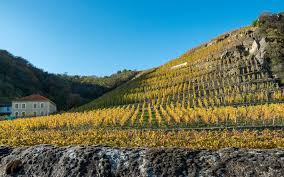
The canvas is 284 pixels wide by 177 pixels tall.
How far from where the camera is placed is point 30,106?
64.9 metres

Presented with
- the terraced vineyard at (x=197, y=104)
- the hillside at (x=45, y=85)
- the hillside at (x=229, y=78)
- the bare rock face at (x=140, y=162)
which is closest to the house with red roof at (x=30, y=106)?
the hillside at (x=229, y=78)

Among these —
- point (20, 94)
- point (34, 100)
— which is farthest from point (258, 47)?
point (20, 94)

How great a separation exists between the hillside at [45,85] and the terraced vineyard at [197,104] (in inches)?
1597

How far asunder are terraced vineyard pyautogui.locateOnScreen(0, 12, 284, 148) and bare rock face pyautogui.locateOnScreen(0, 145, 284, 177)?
174 cm

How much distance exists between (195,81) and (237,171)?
147 feet

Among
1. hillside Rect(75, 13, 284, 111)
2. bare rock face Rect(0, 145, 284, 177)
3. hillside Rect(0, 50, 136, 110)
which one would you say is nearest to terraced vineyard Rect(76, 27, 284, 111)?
hillside Rect(75, 13, 284, 111)

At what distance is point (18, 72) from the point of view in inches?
4311

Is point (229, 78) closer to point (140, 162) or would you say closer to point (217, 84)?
point (217, 84)

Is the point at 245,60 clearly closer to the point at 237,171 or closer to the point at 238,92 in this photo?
the point at 238,92

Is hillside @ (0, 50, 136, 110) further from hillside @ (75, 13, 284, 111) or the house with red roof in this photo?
hillside @ (75, 13, 284, 111)

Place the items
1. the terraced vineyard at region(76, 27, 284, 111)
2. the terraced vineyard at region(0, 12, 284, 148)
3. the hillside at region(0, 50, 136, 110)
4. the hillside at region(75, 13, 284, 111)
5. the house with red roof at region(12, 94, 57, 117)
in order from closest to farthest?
the terraced vineyard at region(0, 12, 284, 148) → the hillside at region(75, 13, 284, 111) → the terraced vineyard at region(76, 27, 284, 111) → the house with red roof at region(12, 94, 57, 117) → the hillside at region(0, 50, 136, 110)

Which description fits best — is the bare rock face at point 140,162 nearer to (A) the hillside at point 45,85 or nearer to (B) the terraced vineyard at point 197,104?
(B) the terraced vineyard at point 197,104

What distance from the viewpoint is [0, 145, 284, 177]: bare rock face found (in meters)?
6.03

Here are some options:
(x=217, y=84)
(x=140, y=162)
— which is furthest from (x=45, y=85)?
(x=140, y=162)
